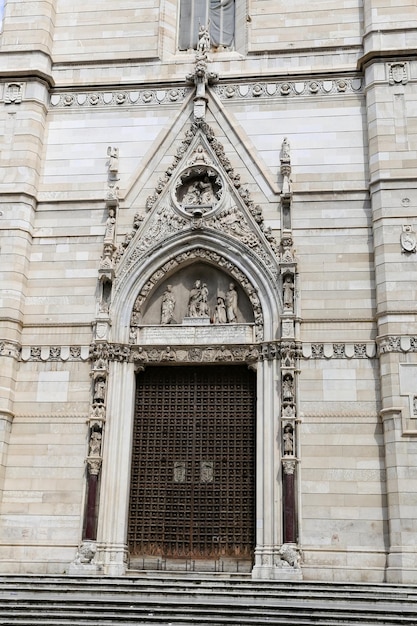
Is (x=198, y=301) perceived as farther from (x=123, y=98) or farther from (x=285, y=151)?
(x=123, y=98)

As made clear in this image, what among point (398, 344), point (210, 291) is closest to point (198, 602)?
point (398, 344)

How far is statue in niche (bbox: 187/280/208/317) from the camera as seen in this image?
1518 cm

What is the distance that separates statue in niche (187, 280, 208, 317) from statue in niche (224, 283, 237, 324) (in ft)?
1.41

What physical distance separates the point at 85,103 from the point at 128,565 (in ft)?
32.2

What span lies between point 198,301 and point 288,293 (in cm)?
188

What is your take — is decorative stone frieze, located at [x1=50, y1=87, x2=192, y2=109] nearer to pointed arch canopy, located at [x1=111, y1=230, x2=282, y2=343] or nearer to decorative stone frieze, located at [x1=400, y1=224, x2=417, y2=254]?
pointed arch canopy, located at [x1=111, y1=230, x2=282, y2=343]

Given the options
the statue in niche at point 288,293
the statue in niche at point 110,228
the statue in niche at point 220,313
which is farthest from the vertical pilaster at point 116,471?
the statue in niche at point 288,293

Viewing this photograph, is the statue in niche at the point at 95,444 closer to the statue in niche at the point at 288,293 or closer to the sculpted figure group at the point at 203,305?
the sculpted figure group at the point at 203,305

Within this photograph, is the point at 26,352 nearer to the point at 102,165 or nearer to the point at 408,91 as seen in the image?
the point at 102,165

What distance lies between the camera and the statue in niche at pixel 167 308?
15.2m

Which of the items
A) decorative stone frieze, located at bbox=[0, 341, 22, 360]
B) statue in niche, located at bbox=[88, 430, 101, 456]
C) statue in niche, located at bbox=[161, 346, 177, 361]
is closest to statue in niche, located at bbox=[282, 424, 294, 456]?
statue in niche, located at bbox=[161, 346, 177, 361]

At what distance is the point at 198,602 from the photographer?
11.1m

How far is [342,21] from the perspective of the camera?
16.7m

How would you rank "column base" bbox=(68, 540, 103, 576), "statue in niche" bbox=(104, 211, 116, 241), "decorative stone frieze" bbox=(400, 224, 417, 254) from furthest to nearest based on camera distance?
1. "statue in niche" bbox=(104, 211, 116, 241)
2. "decorative stone frieze" bbox=(400, 224, 417, 254)
3. "column base" bbox=(68, 540, 103, 576)
